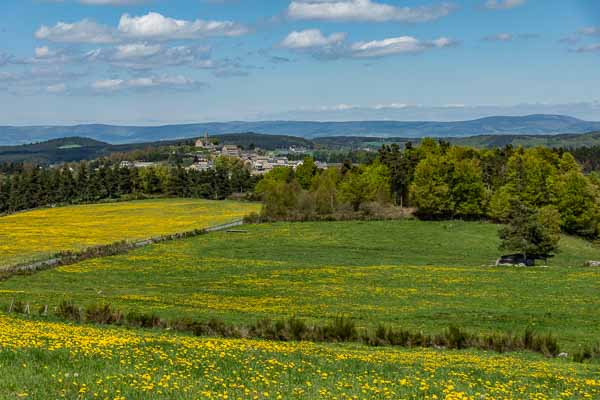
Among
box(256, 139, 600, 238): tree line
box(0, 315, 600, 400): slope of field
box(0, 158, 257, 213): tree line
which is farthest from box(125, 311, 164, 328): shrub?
box(0, 158, 257, 213): tree line

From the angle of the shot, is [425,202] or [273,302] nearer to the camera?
[273,302]

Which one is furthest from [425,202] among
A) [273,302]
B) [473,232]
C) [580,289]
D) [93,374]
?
[93,374]

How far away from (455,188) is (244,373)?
Result: 9147 cm

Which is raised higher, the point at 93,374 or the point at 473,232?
the point at 93,374

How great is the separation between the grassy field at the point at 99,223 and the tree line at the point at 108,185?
1261 centimetres

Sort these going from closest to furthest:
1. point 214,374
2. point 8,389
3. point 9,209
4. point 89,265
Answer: point 8,389 < point 214,374 < point 89,265 < point 9,209

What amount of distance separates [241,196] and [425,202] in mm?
69666

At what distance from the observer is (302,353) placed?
61.7 feet

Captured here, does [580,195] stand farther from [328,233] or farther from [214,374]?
[214,374]

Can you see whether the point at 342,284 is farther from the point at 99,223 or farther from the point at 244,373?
the point at 99,223

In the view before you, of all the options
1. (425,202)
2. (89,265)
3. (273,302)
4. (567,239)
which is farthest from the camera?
(425,202)

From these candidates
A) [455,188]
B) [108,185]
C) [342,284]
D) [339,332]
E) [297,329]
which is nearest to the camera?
[297,329]

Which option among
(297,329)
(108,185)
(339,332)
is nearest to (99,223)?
(108,185)

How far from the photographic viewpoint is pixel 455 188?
10219 cm
